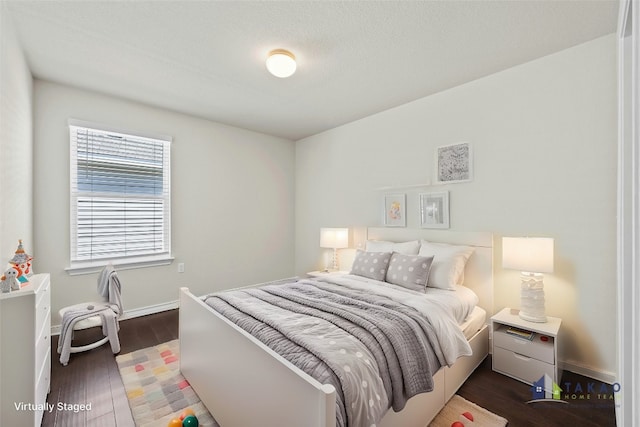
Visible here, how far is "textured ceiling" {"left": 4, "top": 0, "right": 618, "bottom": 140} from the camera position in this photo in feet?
6.13

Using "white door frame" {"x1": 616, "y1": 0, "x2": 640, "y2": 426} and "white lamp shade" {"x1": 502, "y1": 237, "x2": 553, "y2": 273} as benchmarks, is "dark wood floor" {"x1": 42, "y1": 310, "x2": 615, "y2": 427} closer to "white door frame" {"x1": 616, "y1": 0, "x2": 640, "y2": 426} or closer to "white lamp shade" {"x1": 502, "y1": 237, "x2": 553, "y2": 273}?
"white door frame" {"x1": 616, "y1": 0, "x2": 640, "y2": 426}

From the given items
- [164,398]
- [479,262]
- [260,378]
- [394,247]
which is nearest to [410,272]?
[394,247]

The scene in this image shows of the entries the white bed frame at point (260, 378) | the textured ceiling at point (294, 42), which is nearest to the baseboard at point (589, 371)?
the white bed frame at point (260, 378)

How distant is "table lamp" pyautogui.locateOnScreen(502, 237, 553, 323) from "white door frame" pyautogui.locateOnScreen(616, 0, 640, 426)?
657mm

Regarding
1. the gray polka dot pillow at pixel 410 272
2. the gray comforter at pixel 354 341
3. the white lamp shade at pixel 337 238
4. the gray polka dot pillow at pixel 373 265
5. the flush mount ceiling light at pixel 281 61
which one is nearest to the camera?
the gray comforter at pixel 354 341

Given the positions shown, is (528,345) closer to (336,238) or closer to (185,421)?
(336,238)

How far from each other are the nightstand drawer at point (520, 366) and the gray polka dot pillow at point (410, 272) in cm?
75

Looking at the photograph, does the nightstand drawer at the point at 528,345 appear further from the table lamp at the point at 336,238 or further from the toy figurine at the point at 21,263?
the toy figurine at the point at 21,263

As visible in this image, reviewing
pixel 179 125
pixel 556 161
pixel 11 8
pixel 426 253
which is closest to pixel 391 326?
pixel 426 253

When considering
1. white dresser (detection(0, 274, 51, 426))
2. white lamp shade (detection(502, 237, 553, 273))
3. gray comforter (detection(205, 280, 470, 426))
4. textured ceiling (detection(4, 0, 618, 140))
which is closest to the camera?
gray comforter (detection(205, 280, 470, 426))

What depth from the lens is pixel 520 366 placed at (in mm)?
2146

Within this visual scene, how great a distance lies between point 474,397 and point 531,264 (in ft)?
3.53

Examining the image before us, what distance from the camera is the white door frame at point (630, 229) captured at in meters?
0.84

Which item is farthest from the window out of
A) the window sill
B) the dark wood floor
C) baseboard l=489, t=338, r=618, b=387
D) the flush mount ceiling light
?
baseboard l=489, t=338, r=618, b=387
